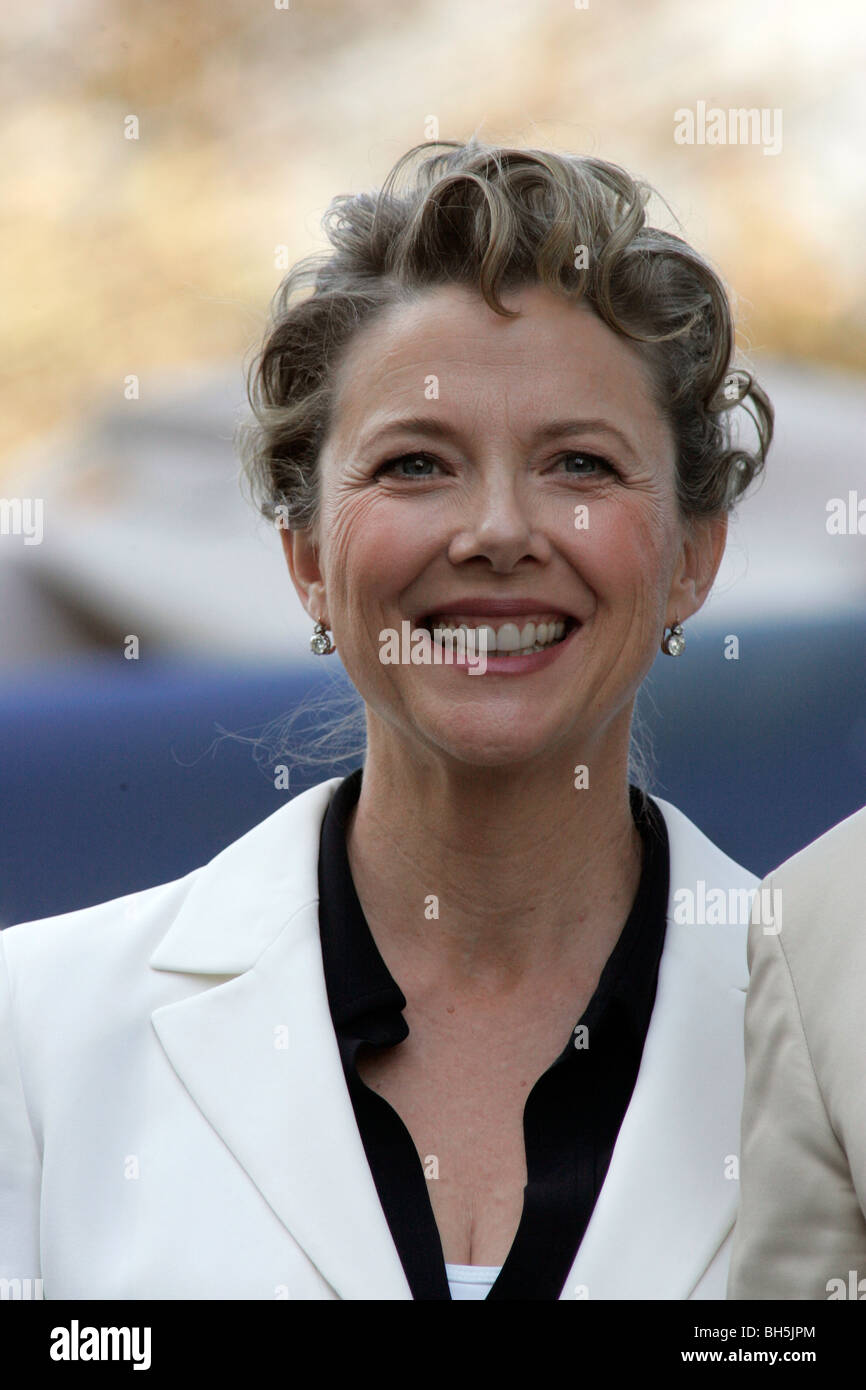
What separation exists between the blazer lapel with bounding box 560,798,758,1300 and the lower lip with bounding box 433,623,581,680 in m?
0.40

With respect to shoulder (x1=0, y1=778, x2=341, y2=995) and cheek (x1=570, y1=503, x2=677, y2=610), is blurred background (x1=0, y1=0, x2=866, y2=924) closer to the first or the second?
shoulder (x1=0, y1=778, x2=341, y2=995)

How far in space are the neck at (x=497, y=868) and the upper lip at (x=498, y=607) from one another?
20 centimetres

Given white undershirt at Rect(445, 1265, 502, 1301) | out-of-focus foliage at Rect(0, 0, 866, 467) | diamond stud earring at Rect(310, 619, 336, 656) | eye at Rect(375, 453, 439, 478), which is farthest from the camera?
out-of-focus foliage at Rect(0, 0, 866, 467)

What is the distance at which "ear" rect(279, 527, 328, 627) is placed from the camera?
2109mm

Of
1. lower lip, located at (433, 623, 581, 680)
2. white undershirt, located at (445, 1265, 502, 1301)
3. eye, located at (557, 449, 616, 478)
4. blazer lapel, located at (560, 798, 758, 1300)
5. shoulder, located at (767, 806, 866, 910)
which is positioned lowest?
white undershirt, located at (445, 1265, 502, 1301)

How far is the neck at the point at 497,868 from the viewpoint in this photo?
6.42ft

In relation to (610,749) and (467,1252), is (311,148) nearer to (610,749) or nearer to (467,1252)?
(610,749)

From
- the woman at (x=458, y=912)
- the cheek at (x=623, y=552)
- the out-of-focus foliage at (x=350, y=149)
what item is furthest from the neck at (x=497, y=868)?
the out-of-focus foliage at (x=350, y=149)

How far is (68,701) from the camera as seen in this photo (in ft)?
8.74

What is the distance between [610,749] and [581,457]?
0.40 meters

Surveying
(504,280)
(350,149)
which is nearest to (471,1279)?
(504,280)

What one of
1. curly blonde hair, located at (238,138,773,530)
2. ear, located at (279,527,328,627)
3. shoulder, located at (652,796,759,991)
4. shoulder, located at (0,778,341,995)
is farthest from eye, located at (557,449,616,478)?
shoulder, located at (0,778,341,995)

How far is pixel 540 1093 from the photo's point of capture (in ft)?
6.05
